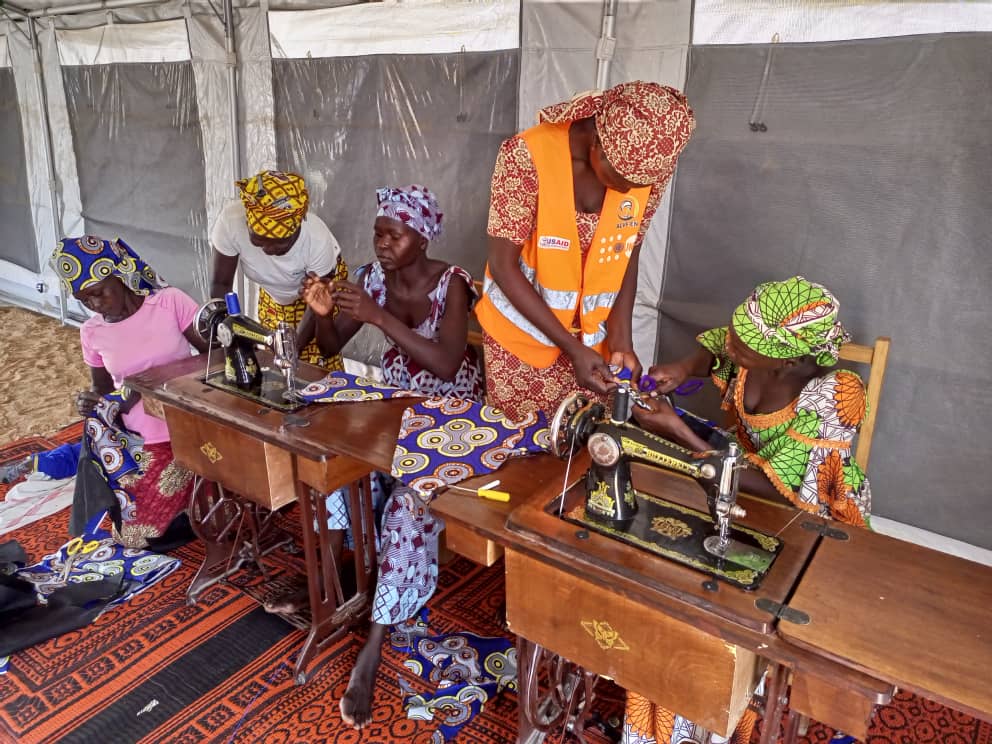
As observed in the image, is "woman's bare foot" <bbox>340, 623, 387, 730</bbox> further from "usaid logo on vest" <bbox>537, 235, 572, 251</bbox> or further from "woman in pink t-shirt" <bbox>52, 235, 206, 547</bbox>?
"usaid logo on vest" <bbox>537, 235, 572, 251</bbox>

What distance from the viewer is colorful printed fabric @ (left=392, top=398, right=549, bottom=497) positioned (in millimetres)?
1775

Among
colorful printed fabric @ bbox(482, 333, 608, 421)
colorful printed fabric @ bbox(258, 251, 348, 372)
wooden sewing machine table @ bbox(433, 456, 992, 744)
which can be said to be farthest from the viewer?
colorful printed fabric @ bbox(258, 251, 348, 372)

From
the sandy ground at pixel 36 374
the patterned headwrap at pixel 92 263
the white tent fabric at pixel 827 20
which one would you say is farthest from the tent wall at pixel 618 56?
the sandy ground at pixel 36 374

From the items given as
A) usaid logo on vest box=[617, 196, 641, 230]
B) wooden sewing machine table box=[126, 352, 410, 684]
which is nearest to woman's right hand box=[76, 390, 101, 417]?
wooden sewing machine table box=[126, 352, 410, 684]

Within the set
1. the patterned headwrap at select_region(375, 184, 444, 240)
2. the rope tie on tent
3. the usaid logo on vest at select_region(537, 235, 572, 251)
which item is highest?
the rope tie on tent

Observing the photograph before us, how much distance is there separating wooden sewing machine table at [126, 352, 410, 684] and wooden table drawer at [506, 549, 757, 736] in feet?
1.81

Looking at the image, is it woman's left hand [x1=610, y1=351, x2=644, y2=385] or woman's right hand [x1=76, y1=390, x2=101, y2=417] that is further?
woman's right hand [x1=76, y1=390, x2=101, y2=417]

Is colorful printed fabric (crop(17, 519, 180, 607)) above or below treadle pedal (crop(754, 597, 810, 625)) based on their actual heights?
below

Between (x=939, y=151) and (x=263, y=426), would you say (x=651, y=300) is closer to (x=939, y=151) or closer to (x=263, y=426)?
(x=939, y=151)

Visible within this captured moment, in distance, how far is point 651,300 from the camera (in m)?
3.35

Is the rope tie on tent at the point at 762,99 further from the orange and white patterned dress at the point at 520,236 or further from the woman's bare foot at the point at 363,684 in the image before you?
the woman's bare foot at the point at 363,684

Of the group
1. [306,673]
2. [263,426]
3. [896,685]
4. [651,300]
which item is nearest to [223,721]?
[306,673]

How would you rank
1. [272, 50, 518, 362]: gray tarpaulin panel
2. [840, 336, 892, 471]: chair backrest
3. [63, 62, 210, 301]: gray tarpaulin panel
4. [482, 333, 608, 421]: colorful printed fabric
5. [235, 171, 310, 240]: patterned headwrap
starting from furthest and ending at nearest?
1. [63, 62, 210, 301]: gray tarpaulin panel
2. [272, 50, 518, 362]: gray tarpaulin panel
3. [235, 171, 310, 240]: patterned headwrap
4. [840, 336, 892, 471]: chair backrest
5. [482, 333, 608, 421]: colorful printed fabric

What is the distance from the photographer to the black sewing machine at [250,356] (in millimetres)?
2262
